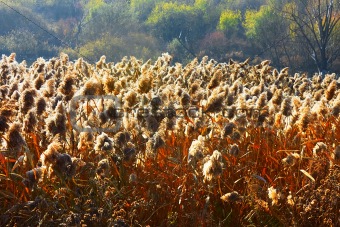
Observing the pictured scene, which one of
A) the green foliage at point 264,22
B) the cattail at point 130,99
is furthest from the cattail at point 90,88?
the green foliage at point 264,22

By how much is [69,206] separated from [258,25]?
38963 millimetres

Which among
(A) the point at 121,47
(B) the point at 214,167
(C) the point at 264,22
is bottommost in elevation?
(A) the point at 121,47

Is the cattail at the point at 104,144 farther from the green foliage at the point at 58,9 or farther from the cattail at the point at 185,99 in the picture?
the green foliage at the point at 58,9

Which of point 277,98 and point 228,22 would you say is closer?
point 277,98

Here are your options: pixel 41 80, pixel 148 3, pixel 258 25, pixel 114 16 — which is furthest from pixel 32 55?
pixel 41 80

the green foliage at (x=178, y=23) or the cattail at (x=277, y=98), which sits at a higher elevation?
the cattail at (x=277, y=98)

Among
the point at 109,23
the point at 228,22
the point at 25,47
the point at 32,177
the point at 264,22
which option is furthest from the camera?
the point at 228,22

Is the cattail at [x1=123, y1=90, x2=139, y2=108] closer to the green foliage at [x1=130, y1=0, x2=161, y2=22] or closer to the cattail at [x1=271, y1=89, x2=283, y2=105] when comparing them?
the cattail at [x1=271, y1=89, x2=283, y2=105]

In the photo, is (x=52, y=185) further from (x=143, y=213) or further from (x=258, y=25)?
(x=258, y=25)

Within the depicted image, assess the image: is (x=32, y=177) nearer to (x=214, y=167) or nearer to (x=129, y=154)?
(x=129, y=154)

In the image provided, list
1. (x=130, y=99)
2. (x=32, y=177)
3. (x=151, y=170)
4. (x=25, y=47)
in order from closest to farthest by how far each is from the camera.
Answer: (x=32, y=177) < (x=151, y=170) < (x=130, y=99) < (x=25, y=47)

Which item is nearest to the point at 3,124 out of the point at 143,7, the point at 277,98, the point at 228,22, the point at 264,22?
the point at 277,98

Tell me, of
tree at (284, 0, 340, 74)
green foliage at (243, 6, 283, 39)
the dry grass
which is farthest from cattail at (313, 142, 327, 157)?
green foliage at (243, 6, 283, 39)

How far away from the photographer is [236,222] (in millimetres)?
2742
